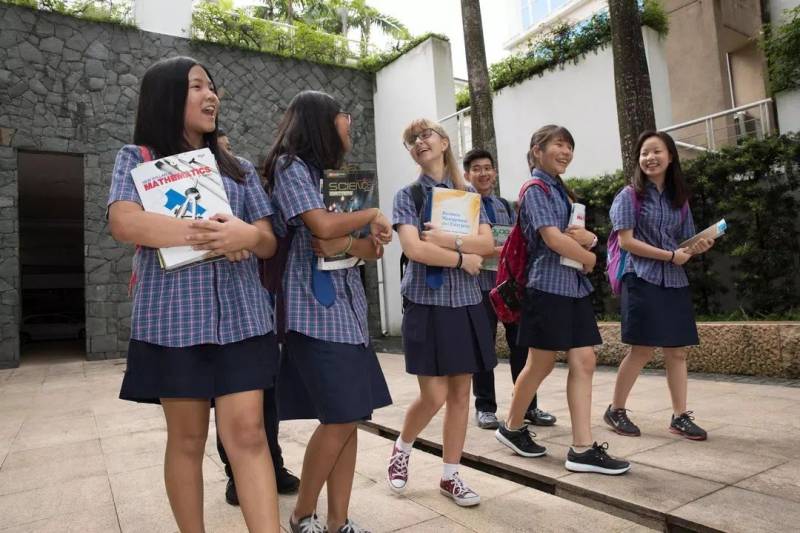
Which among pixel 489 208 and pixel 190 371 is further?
pixel 489 208

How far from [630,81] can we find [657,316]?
401 centimetres

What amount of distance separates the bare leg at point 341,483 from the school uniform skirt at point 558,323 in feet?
3.95

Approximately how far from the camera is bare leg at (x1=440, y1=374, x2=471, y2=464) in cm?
254

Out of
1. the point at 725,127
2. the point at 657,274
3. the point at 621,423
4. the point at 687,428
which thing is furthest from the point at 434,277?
the point at 725,127

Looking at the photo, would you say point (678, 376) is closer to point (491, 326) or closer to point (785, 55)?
point (491, 326)

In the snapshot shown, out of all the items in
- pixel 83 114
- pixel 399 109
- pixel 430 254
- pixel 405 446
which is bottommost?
pixel 405 446

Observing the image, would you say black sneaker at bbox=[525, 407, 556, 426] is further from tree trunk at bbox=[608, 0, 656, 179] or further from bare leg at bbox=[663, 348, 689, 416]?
tree trunk at bbox=[608, 0, 656, 179]

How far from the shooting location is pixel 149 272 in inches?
67.1

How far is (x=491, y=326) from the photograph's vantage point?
380cm

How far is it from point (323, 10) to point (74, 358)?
53.3 feet

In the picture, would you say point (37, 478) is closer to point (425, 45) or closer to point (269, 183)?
point (269, 183)

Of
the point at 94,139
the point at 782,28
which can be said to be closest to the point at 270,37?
the point at 94,139

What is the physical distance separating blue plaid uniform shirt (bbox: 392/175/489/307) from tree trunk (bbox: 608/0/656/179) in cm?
442

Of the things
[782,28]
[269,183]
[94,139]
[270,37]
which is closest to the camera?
[269,183]
